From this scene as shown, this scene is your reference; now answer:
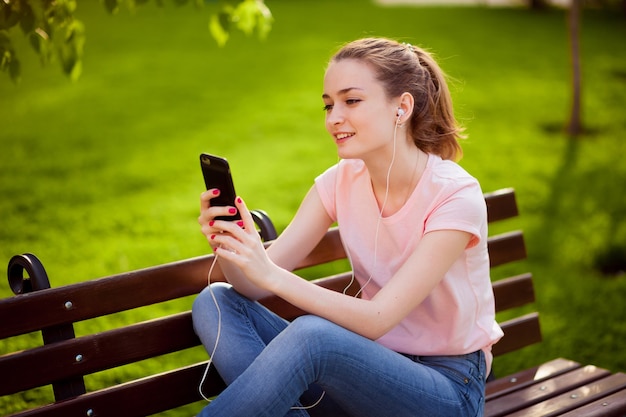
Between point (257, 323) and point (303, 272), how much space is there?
270 cm

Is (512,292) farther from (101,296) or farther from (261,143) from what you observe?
(261,143)

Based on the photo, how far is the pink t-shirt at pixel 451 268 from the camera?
2.88 m

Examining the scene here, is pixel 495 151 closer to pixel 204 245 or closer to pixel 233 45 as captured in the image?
pixel 204 245

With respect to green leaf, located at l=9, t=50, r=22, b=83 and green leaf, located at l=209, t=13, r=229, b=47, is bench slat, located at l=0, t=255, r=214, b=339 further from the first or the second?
green leaf, located at l=209, t=13, r=229, b=47

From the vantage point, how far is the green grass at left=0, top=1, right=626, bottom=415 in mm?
5879

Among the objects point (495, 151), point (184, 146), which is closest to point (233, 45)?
point (184, 146)

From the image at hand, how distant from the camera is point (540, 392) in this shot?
337 centimetres

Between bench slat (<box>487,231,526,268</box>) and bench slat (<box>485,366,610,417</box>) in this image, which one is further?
bench slat (<box>487,231,526,268</box>)

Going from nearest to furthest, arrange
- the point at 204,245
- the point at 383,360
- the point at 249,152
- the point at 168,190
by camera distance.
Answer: the point at 383,360 < the point at 204,245 < the point at 168,190 < the point at 249,152

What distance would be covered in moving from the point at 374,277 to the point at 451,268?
31cm

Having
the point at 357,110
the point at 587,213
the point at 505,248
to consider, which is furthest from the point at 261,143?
the point at 357,110

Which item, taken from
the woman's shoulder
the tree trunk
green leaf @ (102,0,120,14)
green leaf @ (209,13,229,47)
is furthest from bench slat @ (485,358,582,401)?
the tree trunk

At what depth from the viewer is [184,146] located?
8.40 metres

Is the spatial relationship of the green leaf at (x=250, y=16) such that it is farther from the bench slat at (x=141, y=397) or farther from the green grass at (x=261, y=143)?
the bench slat at (x=141, y=397)
